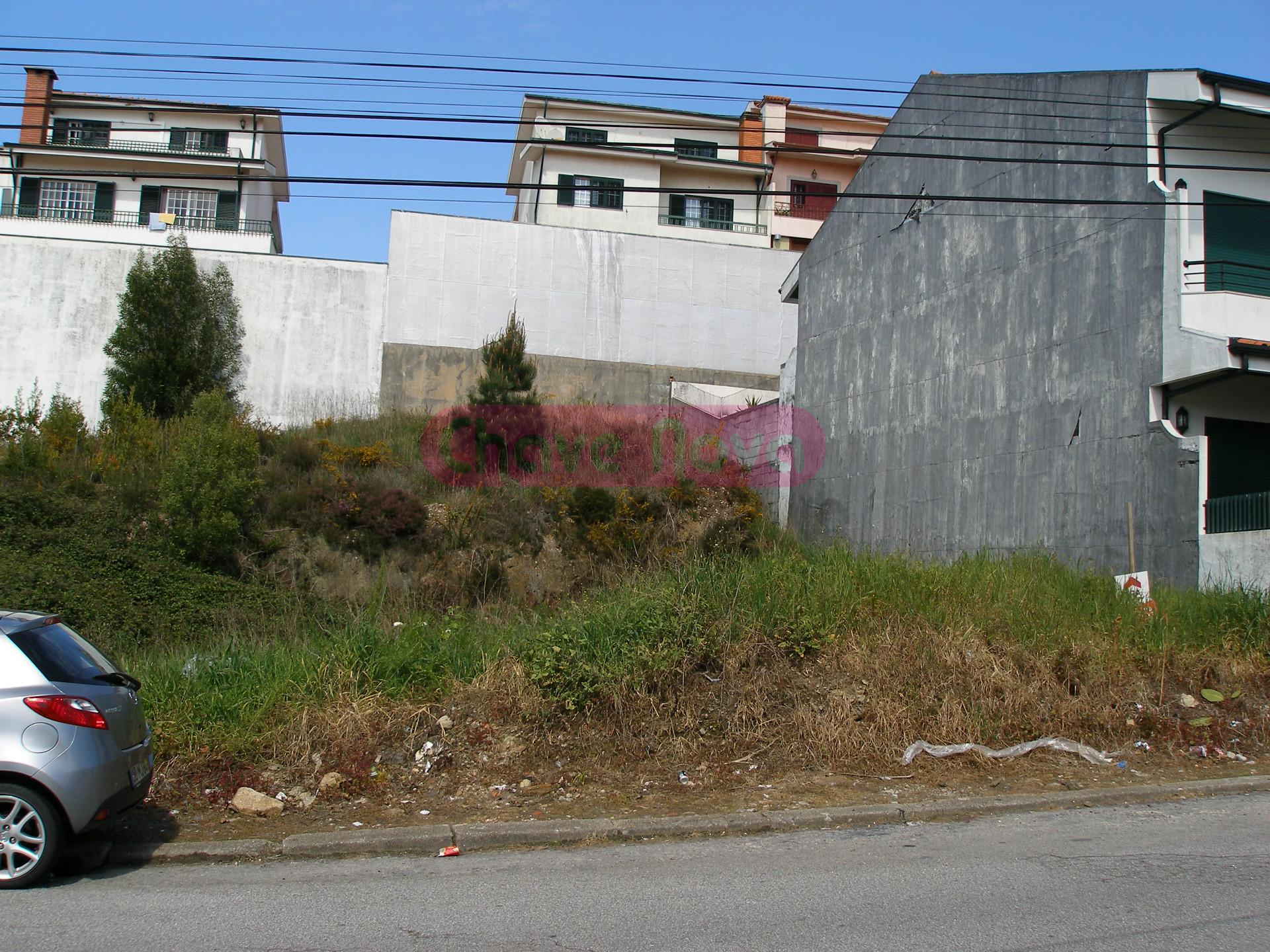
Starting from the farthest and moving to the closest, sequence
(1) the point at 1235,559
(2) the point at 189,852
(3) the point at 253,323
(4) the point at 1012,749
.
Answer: (3) the point at 253,323 → (1) the point at 1235,559 → (4) the point at 1012,749 → (2) the point at 189,852

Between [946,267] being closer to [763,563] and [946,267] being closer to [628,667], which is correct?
[763,563]

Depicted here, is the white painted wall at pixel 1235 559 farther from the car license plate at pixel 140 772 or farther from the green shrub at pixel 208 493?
the green shrub at pixel 208 493

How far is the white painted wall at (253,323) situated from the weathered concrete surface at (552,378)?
2.18 ft

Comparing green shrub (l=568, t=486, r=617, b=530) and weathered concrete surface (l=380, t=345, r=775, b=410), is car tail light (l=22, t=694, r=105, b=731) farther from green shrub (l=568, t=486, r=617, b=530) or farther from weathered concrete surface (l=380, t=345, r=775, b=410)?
weathered concrete surface (l=380, t=345, r=775, b=410)

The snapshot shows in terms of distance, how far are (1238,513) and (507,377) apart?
48.4 feet

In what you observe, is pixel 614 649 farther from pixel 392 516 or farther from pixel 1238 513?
pixel 392 516

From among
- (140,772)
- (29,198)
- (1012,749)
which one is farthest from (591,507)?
(29,198)

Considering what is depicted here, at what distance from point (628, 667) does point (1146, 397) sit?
28.9 ft

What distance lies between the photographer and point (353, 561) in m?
18.1

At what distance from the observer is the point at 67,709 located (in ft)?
19.5

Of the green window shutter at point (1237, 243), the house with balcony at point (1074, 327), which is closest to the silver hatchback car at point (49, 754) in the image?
the house with balcony at point (1074, 327)

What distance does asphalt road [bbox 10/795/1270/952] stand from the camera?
4.99m

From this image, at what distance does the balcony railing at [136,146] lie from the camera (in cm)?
3512

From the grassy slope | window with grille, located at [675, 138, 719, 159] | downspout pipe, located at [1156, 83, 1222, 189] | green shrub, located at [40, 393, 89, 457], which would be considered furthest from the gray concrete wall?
the grassy slope
